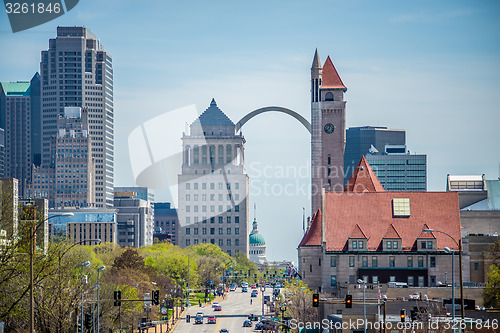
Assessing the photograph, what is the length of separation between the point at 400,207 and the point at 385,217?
265 cm

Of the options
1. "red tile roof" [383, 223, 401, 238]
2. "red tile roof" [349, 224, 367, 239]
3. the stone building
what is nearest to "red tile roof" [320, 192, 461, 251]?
the stone building

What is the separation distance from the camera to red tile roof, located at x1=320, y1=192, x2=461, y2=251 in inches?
5682

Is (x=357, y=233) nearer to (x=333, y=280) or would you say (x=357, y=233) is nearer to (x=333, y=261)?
(x=333, y=261)

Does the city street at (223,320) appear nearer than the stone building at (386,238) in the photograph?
No

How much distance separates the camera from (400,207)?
147500 millimetres

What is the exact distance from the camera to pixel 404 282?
141 metres

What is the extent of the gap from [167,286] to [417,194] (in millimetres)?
59387

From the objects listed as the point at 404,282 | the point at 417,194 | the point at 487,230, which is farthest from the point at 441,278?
the point at 487,230

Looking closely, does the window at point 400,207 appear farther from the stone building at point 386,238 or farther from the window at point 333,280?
the window at point 333,280

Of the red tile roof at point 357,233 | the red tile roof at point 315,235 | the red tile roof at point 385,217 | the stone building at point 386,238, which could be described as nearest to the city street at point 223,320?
the red tile roof at point 315,235

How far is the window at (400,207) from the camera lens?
146875mm

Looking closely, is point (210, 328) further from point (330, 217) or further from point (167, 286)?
point (167, 286)

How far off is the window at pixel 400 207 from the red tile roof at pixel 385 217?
0.54 metres

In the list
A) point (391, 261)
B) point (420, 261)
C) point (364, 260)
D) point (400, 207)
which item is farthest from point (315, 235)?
point (420, 261)
